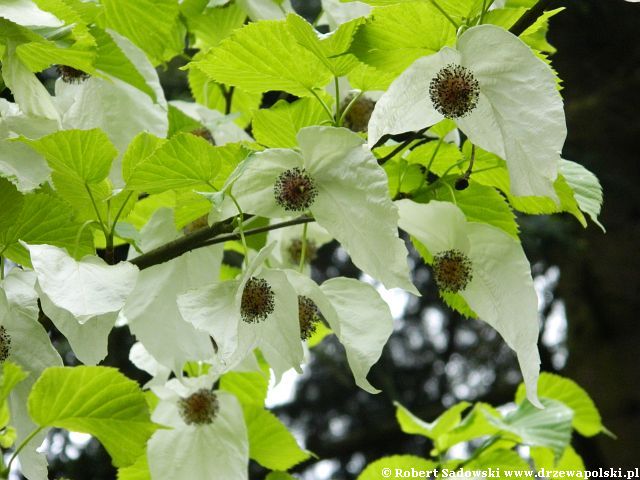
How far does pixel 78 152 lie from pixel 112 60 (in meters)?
0.13

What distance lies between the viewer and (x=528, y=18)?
60 centimetres

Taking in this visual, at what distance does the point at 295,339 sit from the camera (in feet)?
1.96

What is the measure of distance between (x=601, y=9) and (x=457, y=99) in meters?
2.22

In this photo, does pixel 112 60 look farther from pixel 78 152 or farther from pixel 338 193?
pixel 338 193

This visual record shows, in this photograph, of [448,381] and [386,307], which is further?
[448,381]

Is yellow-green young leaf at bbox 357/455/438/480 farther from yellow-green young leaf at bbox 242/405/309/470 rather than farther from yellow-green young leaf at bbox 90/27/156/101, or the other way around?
yellow-green young leaf at bbox 90/27/156/101

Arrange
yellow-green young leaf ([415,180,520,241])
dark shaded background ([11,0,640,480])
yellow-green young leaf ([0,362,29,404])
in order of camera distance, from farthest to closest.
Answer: dark shaded background ([11,0,640,480])
yellow-green young leaf ([415,180,520,241])
yellow-green young leaf ([0,362,29,404])

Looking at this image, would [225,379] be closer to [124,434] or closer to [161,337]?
[161,337]

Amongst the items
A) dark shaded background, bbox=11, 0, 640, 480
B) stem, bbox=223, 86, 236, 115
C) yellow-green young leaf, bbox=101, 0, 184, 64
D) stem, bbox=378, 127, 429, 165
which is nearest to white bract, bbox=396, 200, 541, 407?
stem, bbox=378, 127, 429, 165

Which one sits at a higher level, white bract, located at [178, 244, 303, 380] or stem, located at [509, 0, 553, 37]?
stem, located at [509, 0, 553, 37]

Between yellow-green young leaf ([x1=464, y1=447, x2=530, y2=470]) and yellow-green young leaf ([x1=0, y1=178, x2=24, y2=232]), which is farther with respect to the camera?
yellow-green young leaf ([x1=464, y1=447, x2=530, y2=470])

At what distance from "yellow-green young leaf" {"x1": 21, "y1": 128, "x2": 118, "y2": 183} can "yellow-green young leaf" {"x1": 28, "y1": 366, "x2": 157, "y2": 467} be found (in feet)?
0.51

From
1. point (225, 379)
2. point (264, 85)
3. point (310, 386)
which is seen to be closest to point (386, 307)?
point (264, 85)

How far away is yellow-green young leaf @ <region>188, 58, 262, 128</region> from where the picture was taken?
1.01m
